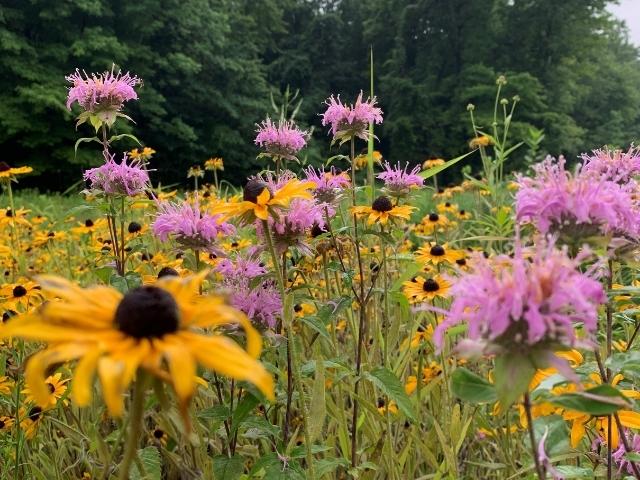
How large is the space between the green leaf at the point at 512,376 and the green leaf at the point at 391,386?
58 centimetres

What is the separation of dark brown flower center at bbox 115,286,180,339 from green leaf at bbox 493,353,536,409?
33cm

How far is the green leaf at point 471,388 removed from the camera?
651 millimetres

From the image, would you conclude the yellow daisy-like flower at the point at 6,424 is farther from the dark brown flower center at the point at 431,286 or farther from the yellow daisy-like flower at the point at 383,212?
the dark brown flower center at the point at 431,286

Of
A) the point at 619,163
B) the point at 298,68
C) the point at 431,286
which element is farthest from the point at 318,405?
the point at 298,68

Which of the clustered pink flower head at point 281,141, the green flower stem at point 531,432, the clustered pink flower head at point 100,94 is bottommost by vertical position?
the green flower stem at point 531,432

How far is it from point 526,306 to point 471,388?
132 millimetres

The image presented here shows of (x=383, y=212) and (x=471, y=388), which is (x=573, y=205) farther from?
(x=383, y=212)

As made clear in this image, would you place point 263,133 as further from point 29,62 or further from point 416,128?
point 416,128

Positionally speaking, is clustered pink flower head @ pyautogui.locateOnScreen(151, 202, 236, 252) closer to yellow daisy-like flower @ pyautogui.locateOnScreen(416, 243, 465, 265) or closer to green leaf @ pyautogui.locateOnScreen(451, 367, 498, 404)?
green leaf @ pyautogui.locateOnScreen(451, 367, 498, 404)

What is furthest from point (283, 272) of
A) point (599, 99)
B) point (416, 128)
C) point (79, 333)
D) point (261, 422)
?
point (599, 99)

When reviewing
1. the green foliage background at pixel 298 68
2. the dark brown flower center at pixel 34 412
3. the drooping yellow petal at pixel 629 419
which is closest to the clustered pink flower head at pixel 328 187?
the drooping yellow petal at pixel 629 419

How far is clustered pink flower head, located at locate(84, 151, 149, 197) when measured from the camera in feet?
5.42

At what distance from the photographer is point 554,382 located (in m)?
0.75

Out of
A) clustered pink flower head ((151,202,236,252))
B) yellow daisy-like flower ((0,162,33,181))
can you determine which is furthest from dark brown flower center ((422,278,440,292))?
yellow daisy-like flower ((0,162,33,181))
